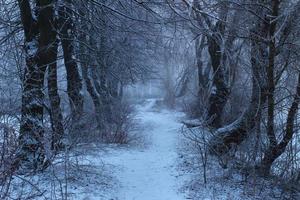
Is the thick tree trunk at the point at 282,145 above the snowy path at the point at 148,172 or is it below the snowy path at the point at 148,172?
above

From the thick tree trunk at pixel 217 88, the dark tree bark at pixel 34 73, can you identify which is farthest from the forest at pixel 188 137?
the thick tree trunk at pixel 217 88

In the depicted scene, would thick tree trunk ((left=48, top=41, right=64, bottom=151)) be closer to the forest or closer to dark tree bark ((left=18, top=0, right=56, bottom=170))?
the forest

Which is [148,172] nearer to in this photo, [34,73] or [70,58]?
[34,73]

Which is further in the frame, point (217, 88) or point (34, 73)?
point (217, 88)

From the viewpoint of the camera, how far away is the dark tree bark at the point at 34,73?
825 cm

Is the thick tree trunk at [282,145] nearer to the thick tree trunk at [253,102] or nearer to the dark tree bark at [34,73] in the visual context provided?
the thick tree trunk at [253,102]

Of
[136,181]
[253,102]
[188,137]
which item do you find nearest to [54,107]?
[136,181]

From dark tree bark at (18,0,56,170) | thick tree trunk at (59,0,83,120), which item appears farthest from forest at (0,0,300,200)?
thick tree trunk at (59,0,83,120)

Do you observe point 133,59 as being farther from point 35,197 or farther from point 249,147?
point 35,197

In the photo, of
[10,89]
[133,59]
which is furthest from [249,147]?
[133,59]

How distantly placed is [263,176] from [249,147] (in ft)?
2.35

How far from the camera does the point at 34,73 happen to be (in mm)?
8500

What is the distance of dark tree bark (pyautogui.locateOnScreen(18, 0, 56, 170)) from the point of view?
8250 millimetres

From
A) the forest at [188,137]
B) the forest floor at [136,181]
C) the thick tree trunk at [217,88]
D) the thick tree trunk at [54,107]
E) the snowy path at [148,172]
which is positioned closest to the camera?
the thick tree trunk at [54,107]
